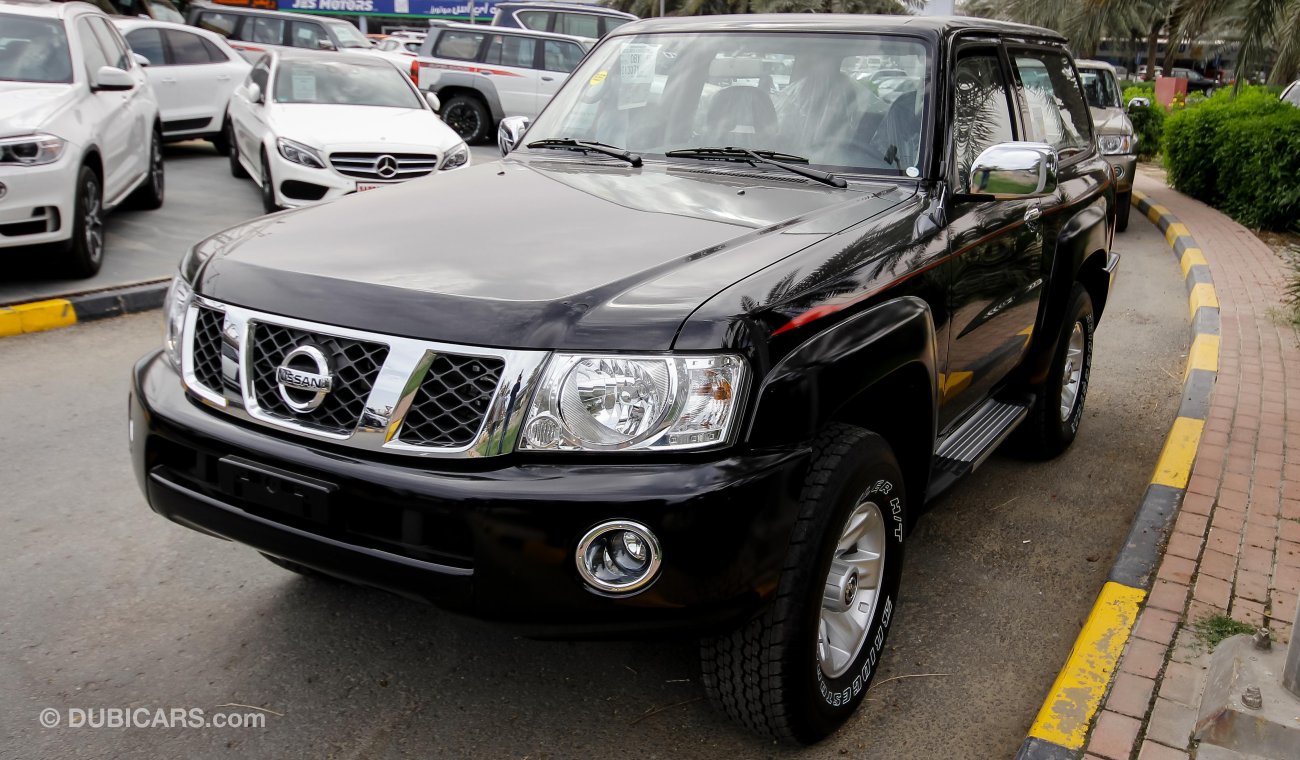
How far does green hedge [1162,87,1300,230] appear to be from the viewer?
437 inches

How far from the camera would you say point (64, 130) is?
7086 mm

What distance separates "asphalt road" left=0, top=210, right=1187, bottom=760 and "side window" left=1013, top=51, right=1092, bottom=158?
61.1 inches

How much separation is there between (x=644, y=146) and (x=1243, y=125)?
10626mm

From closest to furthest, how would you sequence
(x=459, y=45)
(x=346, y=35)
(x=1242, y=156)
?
1. (x=1242, y=156)
2. (x=459, y=45)
3. (x=346, y=35)

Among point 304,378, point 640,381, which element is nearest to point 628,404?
point 640,381

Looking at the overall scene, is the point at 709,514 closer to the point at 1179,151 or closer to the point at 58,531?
the point at 58,531

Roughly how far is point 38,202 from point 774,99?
16.9 ft

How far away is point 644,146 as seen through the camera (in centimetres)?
391

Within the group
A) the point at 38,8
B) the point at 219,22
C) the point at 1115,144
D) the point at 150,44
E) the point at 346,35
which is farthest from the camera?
the point at 346,35

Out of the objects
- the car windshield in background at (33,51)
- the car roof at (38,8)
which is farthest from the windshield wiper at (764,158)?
the car roof at (38,8)

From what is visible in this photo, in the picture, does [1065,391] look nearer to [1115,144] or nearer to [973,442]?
[973,442]

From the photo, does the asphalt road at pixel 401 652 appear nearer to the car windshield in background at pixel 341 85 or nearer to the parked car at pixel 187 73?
the car windshield in background at pixel 341 85

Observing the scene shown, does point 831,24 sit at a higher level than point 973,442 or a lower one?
higher

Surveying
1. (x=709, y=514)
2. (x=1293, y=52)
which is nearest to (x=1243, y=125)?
(x=1293, y=52)
